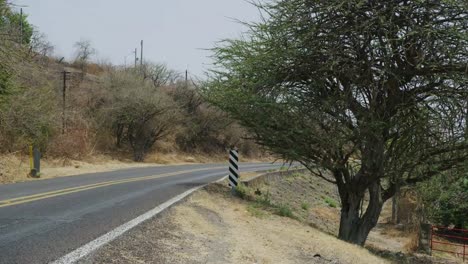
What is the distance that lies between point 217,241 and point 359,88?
7.85 m

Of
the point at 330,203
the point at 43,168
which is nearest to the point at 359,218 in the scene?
the point at 330,203

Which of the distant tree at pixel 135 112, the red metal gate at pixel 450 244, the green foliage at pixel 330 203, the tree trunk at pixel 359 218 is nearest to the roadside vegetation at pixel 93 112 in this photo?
the distant tree at pixel 135 112

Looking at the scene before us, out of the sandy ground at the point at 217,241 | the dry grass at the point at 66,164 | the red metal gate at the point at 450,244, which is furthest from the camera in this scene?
the red metal gate at the point at 450,244

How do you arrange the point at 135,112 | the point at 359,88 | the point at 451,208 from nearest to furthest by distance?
the point at 359,88 < the point at 451,208 < the point at 135,112

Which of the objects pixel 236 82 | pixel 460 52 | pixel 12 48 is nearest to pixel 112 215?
pixel 236 82

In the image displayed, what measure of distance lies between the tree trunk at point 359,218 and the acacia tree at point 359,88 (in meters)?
0.03

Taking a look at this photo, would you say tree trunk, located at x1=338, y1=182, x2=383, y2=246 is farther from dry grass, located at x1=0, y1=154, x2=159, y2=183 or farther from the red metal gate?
dry grass, located at x1=0, y1=154, x2=159, y2=183

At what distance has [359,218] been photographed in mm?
16031

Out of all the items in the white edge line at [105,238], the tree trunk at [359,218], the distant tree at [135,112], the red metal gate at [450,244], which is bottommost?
the red metal gate at [450,244]

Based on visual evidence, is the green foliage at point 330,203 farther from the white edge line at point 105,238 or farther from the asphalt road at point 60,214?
the white edge line at point 105,238

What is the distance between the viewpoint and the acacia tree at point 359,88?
12.6 m

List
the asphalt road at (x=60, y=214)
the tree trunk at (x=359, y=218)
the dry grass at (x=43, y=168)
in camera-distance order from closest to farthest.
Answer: the asphalt road at (x=60, y=214)
the tree trunk at (x=359, y=218)
the dry grass at (x=43, y=168)

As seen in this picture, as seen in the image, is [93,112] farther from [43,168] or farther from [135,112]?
[43,168]

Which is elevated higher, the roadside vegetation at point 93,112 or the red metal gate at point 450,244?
the roadside vegetation at point 93,112
